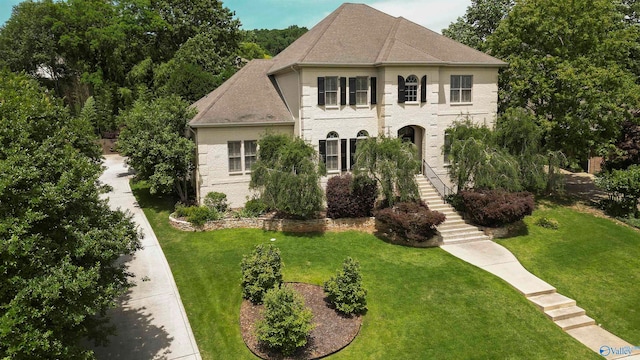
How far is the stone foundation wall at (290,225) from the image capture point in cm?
2052

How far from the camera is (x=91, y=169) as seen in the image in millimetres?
10047

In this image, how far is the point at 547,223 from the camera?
21953mm

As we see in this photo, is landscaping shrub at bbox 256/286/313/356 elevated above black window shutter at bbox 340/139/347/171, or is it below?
below

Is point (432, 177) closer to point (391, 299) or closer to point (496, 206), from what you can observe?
point (496, 206)

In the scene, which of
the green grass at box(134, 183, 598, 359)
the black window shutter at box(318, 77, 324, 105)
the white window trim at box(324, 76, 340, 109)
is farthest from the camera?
the white window trim at box(324, 76, 340, 109)

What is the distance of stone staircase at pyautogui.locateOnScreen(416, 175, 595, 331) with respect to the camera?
48.6ft

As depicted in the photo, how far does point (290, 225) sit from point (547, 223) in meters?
12.9

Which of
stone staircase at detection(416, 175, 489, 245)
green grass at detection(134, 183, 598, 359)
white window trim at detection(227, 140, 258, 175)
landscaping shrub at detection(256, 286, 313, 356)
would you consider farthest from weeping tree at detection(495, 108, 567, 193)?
landscaping shrub at detection(256, 286, 313, 356)

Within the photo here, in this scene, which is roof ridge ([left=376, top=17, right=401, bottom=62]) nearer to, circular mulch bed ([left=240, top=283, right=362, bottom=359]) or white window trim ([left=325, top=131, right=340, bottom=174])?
white window trim ([left=325, top=131, right=340, bottom=174])

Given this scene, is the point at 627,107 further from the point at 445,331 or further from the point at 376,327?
the point at 376,327

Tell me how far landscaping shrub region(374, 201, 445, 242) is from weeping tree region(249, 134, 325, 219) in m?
3.25

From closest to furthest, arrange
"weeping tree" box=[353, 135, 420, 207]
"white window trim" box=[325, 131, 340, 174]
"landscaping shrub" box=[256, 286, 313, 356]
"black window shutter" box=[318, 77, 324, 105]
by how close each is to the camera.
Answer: "landscaping shrub" box=[256, 286, 313, 356], "weeping tree" box=[353, 135, 420, 207], "black window shutter" box=[318, 77, 324, 105], "white window trim" box=[325, 131, 340, 174]

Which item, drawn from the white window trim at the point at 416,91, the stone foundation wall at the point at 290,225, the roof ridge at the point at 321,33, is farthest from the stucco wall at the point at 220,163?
the white window trim at the point at 416,91

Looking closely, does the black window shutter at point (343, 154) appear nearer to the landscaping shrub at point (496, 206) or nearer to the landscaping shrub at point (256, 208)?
the landscaping shrub at point (256, 208)
